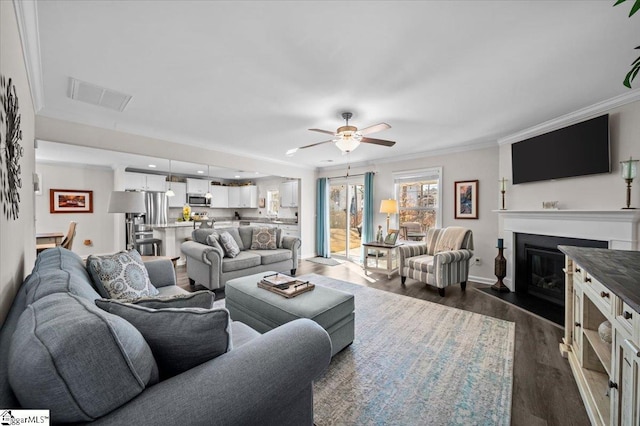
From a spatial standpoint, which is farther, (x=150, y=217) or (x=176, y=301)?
(x=150, y=217)

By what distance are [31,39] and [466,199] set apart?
533 centimetres

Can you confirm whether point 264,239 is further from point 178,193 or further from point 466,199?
point 178,193

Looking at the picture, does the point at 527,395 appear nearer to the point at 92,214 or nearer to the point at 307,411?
the point at 307,411

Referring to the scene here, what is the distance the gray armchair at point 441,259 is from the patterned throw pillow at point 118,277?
11.0 ft

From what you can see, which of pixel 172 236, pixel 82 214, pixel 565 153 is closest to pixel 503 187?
pixel 565 153

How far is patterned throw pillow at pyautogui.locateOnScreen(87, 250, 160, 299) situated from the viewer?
6.13 ft

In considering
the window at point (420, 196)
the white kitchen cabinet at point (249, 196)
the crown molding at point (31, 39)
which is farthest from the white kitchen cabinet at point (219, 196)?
the crown molding at point (31, 39)

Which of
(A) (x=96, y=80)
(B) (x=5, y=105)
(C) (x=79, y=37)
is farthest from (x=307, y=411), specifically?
(A) (x=96, y=80)

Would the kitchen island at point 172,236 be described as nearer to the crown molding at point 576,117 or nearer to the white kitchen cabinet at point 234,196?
the white kitchen cabinet at point 234,196

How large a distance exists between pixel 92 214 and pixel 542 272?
8.78 meters

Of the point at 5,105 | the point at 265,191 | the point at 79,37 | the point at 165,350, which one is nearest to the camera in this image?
the point at 165,350

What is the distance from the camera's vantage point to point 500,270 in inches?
153

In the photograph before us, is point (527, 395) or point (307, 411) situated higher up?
point (307, 411)

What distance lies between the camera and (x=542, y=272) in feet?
11.8
